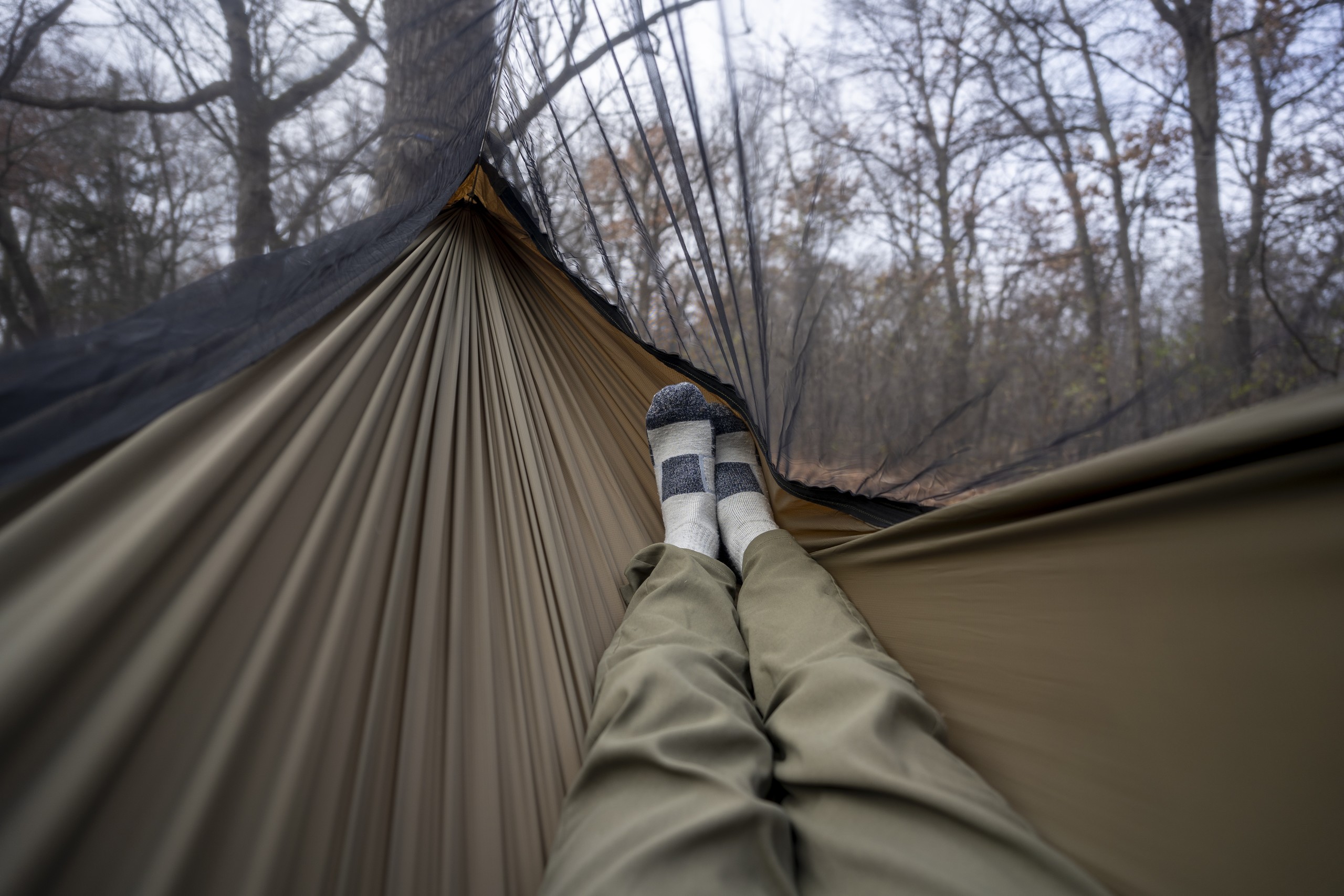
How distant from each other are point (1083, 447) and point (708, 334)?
24.0 inches

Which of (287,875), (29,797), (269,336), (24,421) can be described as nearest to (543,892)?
(287,875)

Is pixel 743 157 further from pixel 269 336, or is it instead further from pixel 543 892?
pixel 543 892

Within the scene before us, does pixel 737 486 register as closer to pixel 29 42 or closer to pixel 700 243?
pixel 700 243

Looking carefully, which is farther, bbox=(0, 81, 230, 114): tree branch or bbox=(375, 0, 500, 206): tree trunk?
bbox=(375, 0, 500, 206): tree trunk

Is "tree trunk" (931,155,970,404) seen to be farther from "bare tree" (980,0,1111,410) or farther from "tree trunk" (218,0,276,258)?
"tree trunk" (218,0,276,258)

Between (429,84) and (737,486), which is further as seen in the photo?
(737,486)

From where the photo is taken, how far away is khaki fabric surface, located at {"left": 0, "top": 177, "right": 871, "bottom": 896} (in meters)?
0.44

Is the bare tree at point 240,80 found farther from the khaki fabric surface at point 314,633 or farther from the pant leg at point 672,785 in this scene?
the pant leg at point 672,785

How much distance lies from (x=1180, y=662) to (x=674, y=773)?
0.46 m

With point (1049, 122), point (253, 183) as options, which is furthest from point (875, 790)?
point (253, 183)

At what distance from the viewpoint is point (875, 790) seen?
1.65ft

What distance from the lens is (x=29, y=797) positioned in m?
0.39

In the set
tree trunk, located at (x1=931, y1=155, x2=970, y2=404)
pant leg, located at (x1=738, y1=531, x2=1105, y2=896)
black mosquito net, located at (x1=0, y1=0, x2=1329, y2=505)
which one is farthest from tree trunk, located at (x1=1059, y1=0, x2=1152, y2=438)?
pant leg, located at (x1=738, y1=531, x2=1105, y2=896)

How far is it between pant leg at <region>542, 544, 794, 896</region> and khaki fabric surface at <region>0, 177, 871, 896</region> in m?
0.13
